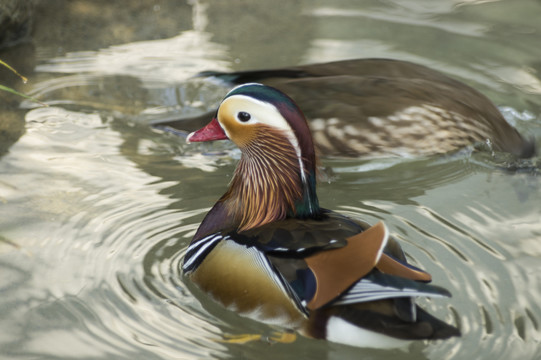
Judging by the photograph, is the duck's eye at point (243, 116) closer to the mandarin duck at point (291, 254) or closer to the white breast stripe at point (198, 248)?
the mandarin duck at point (291, 254)

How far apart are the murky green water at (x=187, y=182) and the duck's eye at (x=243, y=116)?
0.62 m

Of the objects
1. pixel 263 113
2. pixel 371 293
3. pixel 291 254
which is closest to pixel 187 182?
pixel 263 113

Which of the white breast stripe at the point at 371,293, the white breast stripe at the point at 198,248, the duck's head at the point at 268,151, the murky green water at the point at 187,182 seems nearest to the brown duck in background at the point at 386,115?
the murky green water at the point at 187,182

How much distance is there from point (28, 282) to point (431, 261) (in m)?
1.55

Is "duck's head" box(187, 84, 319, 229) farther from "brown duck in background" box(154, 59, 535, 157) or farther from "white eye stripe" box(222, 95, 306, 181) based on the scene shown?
"brown duck in background" box(154, 59, 535, 157)

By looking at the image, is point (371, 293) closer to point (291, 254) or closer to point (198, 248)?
point (291, 254)

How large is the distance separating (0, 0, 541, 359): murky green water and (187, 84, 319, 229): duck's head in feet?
1.34

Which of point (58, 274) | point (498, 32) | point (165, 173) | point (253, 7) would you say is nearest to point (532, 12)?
point (498, 32)

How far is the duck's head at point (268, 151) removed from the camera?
107 inches

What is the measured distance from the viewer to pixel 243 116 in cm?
280

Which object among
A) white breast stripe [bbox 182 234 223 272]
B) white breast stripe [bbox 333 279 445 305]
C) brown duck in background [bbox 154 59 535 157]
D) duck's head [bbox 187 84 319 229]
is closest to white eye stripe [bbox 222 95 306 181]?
duck's head [bbox 187 84 319 229]

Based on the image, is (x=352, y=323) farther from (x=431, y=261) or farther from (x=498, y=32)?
(x=498, y=32)

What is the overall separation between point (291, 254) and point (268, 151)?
0.53 m

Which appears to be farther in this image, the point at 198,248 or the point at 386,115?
the point at 386,115
